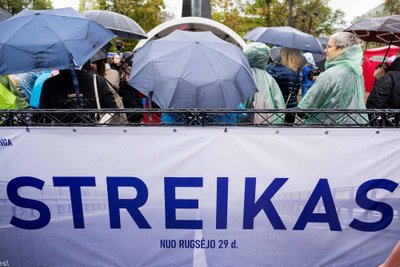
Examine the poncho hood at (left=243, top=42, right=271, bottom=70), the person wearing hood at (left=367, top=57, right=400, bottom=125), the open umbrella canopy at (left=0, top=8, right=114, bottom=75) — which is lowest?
the person wearing hood at (left=367, top=57, right=400, bottom=125)

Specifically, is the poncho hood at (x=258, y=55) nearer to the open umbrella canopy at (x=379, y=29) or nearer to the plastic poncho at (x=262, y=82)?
the plastic poncho at (x=262, y=82)

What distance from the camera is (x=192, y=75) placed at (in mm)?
3453

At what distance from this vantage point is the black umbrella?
5.12 metres

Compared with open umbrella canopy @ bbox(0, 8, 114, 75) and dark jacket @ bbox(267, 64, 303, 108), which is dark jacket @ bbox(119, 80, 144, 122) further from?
dark jacket @ bbox(267, 64, 303, 108)

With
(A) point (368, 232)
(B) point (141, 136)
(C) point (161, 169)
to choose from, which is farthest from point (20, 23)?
(A) point (368, 232)

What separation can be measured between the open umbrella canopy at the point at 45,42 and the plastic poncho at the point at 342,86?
2.14 meters

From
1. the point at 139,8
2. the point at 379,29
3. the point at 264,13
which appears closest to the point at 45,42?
the point at 379,29

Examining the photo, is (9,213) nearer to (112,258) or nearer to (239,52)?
(112,258)

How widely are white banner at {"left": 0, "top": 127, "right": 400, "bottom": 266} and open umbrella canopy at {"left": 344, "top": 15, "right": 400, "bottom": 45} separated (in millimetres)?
2986

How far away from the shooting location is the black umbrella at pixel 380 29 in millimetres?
5117

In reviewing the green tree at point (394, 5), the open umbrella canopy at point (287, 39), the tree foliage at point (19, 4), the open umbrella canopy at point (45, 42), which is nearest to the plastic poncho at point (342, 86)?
the open umbrella canopy at point (45, 42)

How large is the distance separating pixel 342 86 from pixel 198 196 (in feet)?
6.05

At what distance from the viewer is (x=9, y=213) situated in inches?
115

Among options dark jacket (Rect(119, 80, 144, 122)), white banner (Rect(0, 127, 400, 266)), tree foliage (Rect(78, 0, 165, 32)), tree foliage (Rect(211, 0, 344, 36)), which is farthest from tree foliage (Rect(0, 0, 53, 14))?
white banner (Rect(0, 127, 400, 266))
